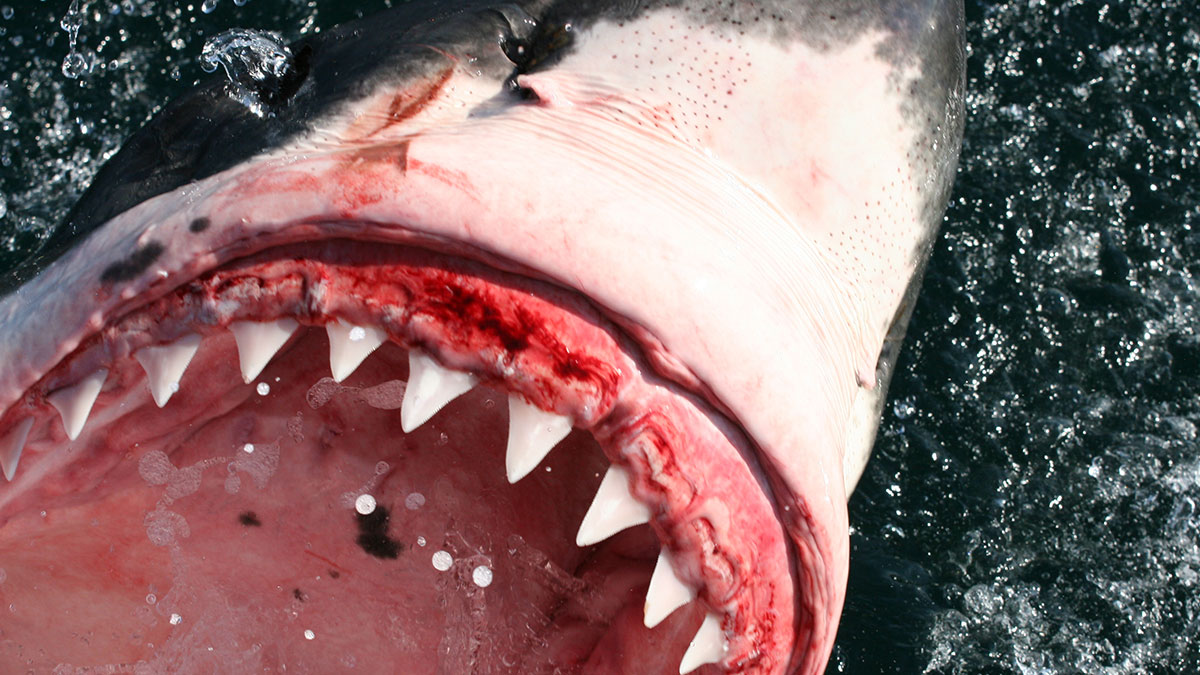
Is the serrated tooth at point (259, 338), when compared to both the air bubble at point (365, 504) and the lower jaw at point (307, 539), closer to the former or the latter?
the lower jaw at point (307, 539)

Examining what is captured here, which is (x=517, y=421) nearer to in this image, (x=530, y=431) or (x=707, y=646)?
(x=530, y=431)

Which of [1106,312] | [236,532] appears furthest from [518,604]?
[1106,312]

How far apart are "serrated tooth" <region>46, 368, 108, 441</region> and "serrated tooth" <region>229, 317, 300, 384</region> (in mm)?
183

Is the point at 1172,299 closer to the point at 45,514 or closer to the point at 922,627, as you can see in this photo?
the point at 922,627

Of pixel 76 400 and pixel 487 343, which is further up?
pixel 487 343


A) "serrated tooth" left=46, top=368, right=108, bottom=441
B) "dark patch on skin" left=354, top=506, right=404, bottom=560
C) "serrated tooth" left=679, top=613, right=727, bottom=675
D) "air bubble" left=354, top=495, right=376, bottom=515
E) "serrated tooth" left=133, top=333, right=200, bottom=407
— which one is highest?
"serrated tooth" left=133, top=333, right=200, bottom=407

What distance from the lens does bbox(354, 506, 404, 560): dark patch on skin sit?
1.71m

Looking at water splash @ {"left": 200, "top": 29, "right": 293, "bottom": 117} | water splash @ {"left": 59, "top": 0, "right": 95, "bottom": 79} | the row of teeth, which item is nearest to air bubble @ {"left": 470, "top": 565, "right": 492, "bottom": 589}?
the row of teeth

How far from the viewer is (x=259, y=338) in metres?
1.15

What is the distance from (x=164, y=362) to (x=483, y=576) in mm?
661

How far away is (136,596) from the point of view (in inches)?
66.7

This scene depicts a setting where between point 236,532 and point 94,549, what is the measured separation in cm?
20

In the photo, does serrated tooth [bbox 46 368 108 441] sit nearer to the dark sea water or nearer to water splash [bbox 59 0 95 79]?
the dark sea water

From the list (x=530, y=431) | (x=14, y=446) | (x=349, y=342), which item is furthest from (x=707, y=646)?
(x=14, y=446)
